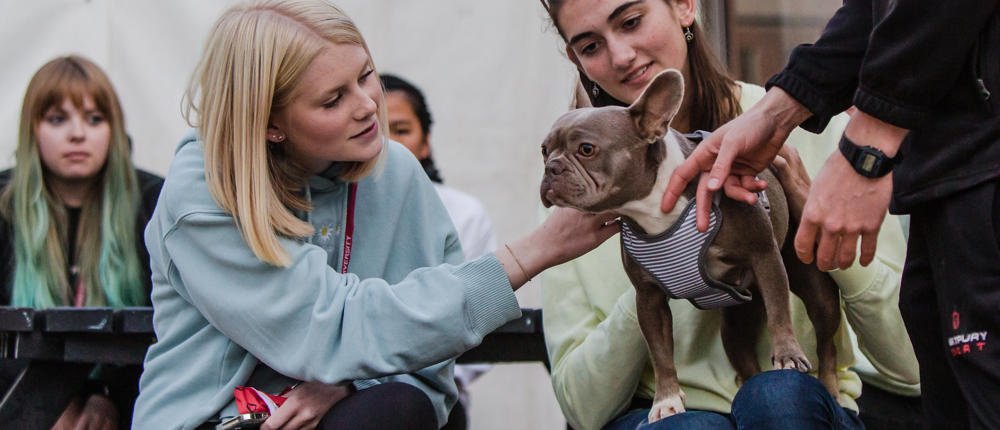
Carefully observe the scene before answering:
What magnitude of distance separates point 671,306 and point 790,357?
17.0 inches

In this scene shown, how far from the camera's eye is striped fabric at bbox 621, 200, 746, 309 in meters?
1.74

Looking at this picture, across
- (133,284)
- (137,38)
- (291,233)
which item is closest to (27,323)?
(133,284)

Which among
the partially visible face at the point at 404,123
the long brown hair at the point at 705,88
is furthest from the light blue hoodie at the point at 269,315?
the partially visible face at the point at 404,123

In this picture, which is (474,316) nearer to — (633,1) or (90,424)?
(633,1)

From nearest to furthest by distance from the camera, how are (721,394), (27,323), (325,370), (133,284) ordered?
(325,370), (721,394), (27,323), (133,284)

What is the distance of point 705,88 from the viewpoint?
7.25 ft

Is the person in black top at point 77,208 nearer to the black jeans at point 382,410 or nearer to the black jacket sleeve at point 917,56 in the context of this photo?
A: the black jeans at point 382,410

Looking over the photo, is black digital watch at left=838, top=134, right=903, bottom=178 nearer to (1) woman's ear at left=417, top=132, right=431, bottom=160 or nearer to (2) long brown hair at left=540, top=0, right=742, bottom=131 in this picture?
(2) long brown hair at left=540, top=0, right=742, bottom=131

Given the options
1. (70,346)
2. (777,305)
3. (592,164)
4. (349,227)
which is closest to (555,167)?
(592,164)

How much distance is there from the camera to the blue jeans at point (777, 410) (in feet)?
5.83

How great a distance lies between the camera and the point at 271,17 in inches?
78.5

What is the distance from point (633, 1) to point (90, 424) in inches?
76.1

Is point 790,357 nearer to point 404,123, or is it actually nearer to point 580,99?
point 580,99

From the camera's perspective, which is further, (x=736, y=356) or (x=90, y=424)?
(x=90, y=424)
